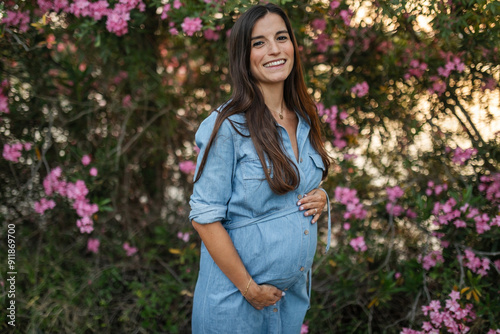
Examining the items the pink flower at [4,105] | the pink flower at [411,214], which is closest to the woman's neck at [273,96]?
the pink flower at [411,214]

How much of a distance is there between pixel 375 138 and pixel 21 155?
2.42 meters

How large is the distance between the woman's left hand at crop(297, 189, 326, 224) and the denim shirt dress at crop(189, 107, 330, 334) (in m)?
0.02

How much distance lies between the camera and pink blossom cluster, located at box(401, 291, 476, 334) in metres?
2.28

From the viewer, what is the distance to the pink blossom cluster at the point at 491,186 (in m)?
2.52

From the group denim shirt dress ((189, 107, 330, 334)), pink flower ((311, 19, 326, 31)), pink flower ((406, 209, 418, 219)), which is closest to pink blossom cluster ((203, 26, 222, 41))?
pink flower ((311, 19, 326, 31))

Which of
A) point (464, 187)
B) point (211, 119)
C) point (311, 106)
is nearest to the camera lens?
point (211, 119)

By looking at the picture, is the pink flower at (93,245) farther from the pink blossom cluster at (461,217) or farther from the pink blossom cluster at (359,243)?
the pink blossom cluster at (461,217)

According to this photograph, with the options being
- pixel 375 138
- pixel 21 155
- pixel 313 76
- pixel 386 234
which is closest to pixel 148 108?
pixel 21 155

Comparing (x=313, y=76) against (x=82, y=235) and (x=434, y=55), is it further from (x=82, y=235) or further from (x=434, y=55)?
(x=82, y=235)

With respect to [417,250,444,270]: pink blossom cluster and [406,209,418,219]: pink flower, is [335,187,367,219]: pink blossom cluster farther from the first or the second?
[417,250,444,270]: pink blossom cluster

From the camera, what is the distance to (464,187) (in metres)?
2.70

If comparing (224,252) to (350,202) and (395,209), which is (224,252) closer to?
(350,202)

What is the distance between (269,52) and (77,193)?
1.78m

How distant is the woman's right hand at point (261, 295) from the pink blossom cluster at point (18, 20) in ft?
7.21
